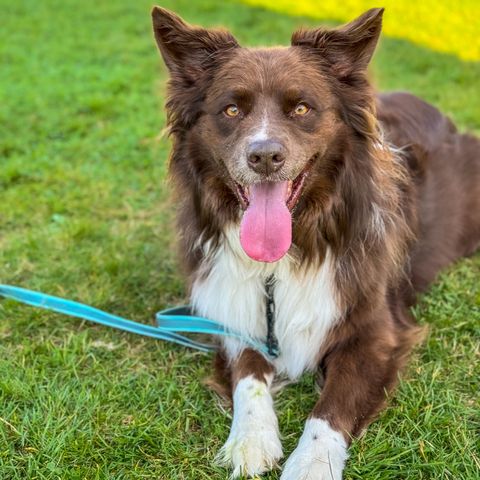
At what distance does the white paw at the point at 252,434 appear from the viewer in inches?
117

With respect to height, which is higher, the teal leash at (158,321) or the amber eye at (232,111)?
the amber eye at (232,111)

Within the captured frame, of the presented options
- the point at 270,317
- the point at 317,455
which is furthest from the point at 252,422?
the point at 270,317

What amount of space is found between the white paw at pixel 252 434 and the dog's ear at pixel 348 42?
5.65 feet

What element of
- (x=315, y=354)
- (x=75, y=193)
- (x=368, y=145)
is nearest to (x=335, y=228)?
(x=368, y=145)

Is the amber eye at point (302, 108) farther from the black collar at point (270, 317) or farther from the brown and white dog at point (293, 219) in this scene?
the black collar at point (270, 317)

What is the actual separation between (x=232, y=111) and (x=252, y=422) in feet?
5.17

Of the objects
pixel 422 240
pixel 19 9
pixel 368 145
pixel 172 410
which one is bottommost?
pixel 19 9

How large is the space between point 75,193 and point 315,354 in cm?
323

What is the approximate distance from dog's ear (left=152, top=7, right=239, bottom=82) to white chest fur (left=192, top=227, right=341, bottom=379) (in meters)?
0.90

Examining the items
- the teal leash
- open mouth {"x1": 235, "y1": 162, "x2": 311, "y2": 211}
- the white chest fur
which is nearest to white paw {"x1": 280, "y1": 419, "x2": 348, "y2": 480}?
the white chest fur

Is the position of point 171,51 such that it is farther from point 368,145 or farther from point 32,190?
point 32,190

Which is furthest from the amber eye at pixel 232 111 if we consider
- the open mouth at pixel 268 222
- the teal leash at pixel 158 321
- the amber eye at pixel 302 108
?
the teal leash at pixel 158 321

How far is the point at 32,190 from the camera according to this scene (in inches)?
236

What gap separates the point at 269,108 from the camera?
323cm
